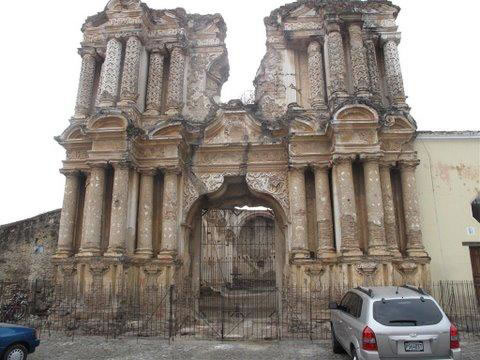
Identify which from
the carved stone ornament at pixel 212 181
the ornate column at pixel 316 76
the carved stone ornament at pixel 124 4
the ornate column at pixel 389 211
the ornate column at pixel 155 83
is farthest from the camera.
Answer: the carved stone ornament at pixel 124 4

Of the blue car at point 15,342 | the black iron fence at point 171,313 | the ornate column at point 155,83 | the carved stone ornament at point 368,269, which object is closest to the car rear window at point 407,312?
the black iron fence at point 171,313

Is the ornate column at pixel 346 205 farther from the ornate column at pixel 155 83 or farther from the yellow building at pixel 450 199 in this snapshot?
the ornate column at pixel 155 83

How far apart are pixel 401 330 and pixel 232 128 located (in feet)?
28.3

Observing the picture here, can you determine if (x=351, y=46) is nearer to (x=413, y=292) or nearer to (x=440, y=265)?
(x=440, y=265)

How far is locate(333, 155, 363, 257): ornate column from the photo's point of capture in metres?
11.3

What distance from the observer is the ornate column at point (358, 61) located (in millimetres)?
12969

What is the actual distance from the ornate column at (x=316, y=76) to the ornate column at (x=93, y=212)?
664 cm

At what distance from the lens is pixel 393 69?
13914 millimetres

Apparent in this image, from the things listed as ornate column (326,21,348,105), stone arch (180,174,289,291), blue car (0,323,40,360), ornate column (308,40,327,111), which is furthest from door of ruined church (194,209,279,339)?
blue car (0,323,40,360)

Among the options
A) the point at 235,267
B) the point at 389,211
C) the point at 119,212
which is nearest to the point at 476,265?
the point at 389,211

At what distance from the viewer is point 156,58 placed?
47.4ft

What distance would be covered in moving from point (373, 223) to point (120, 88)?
338 inches

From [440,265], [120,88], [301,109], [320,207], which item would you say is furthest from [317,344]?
[120,88]

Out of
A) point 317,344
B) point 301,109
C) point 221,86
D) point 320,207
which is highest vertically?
point 221,86
